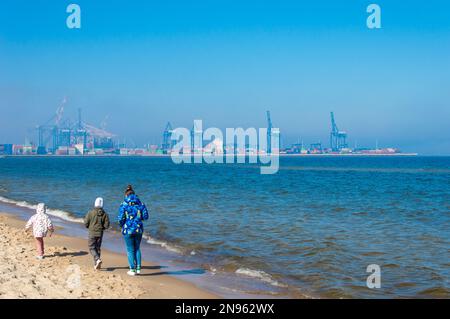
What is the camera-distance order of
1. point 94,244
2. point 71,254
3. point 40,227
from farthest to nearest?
point 71,254 < point 40,227 < point 94,244

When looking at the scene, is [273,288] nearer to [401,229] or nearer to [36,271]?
[36,271]

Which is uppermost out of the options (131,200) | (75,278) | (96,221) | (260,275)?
(131,200)

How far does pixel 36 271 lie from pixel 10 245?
333 cm

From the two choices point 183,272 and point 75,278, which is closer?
point 75,278

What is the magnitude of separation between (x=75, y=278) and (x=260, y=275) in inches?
157

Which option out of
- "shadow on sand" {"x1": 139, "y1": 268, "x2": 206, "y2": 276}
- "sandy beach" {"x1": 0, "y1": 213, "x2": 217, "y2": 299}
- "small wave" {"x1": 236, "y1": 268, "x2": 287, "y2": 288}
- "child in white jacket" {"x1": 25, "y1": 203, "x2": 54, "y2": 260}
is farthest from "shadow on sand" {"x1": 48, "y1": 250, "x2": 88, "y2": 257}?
"small wave" {"x1": 236, "y1": 268, "x2": 287, "y2": 288}

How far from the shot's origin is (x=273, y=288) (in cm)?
987

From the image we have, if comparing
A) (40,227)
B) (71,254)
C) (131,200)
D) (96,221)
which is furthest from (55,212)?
(131,200)

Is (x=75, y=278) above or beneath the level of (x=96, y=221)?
beneath

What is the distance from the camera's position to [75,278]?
918 centimetres

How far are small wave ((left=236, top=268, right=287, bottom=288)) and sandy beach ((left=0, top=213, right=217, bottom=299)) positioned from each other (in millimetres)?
1757

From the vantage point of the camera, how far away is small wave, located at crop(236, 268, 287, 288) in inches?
404

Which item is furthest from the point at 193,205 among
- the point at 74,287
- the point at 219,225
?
the point at 74,287

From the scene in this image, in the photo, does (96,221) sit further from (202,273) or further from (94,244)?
(202,273)
